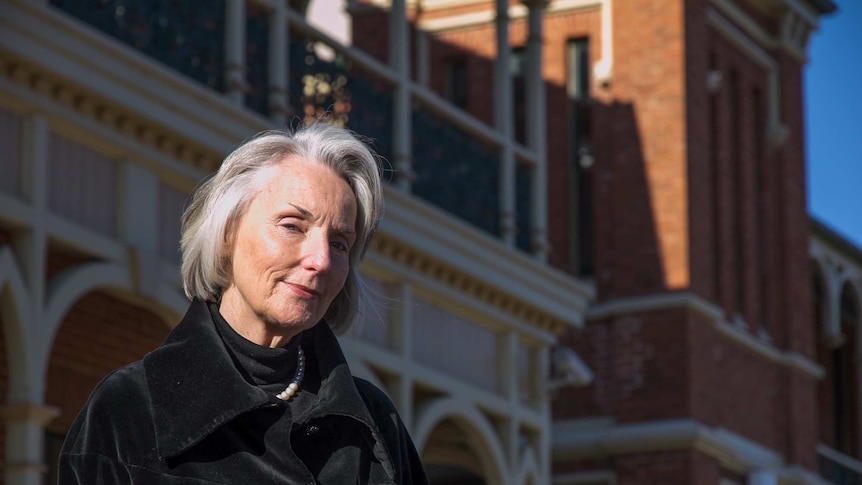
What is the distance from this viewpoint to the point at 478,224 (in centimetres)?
1390

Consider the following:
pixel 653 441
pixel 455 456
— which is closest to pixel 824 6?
pixel 653 441

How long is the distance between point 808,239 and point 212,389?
60.9 feet

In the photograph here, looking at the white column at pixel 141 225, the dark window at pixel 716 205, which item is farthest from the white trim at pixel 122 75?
the dark window at pixel 716 205

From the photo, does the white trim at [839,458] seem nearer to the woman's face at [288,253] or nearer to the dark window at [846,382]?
the dark window at [846,382]

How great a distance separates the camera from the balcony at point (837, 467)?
21.0 meters

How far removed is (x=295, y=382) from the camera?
2994 mm

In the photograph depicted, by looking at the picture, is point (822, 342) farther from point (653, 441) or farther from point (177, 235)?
point (177, 235)

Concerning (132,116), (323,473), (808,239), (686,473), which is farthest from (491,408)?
(323,473)

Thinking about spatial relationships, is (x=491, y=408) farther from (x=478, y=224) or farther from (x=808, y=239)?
(x=808, y=239)

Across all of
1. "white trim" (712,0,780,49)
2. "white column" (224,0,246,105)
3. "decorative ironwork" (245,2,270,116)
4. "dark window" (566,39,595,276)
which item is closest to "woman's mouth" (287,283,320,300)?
"white column" (224,0,246,105)

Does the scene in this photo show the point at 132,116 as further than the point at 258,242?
Yes

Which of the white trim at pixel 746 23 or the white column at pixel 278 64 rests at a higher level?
the white trim at pixel 746 23

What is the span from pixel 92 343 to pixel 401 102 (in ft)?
10.4

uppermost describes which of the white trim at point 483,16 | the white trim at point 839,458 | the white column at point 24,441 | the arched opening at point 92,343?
the white trim at point 483,16
